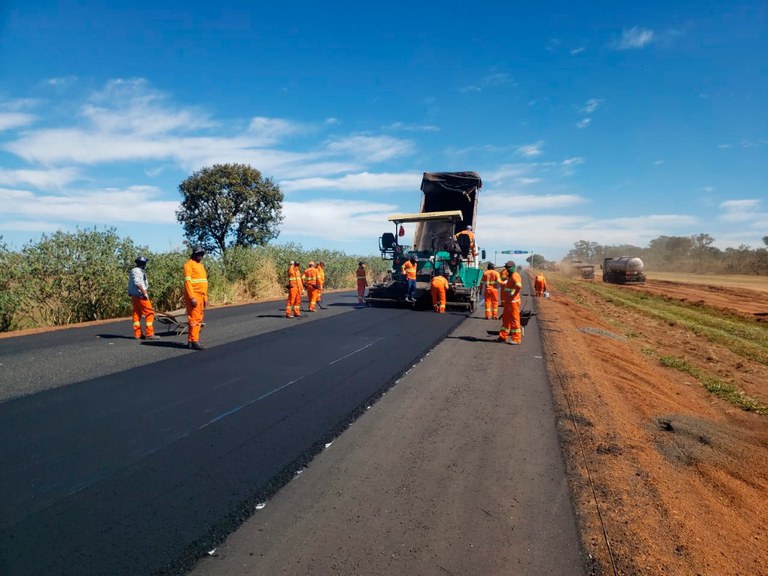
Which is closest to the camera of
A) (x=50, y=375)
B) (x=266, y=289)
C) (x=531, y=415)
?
(x=531, y=415)

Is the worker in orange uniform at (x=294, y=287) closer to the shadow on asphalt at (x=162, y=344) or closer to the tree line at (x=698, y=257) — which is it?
the shadow on asphalt at (x=162, y=344)

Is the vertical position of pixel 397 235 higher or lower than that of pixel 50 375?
higher

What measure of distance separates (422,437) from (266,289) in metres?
16.9

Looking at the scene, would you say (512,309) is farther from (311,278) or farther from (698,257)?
(698,257)

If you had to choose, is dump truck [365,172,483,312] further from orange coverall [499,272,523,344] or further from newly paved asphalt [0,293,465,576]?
newly paved asphalt [0,293,465,576]

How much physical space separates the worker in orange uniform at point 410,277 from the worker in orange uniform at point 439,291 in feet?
1.94

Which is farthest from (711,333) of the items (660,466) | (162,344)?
(162,344)

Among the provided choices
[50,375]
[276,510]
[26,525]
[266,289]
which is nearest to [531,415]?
[276,510]

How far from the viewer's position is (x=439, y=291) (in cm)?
1366

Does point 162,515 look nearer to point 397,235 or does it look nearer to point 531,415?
point 531,415

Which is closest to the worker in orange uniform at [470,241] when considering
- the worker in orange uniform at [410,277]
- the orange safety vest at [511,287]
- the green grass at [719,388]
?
the worker in orange uniform at [410,277]

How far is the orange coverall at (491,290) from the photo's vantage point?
10969 millimetres

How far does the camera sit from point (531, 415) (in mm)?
4898

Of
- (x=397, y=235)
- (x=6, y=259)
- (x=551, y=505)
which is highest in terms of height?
(x=397, y=235)
